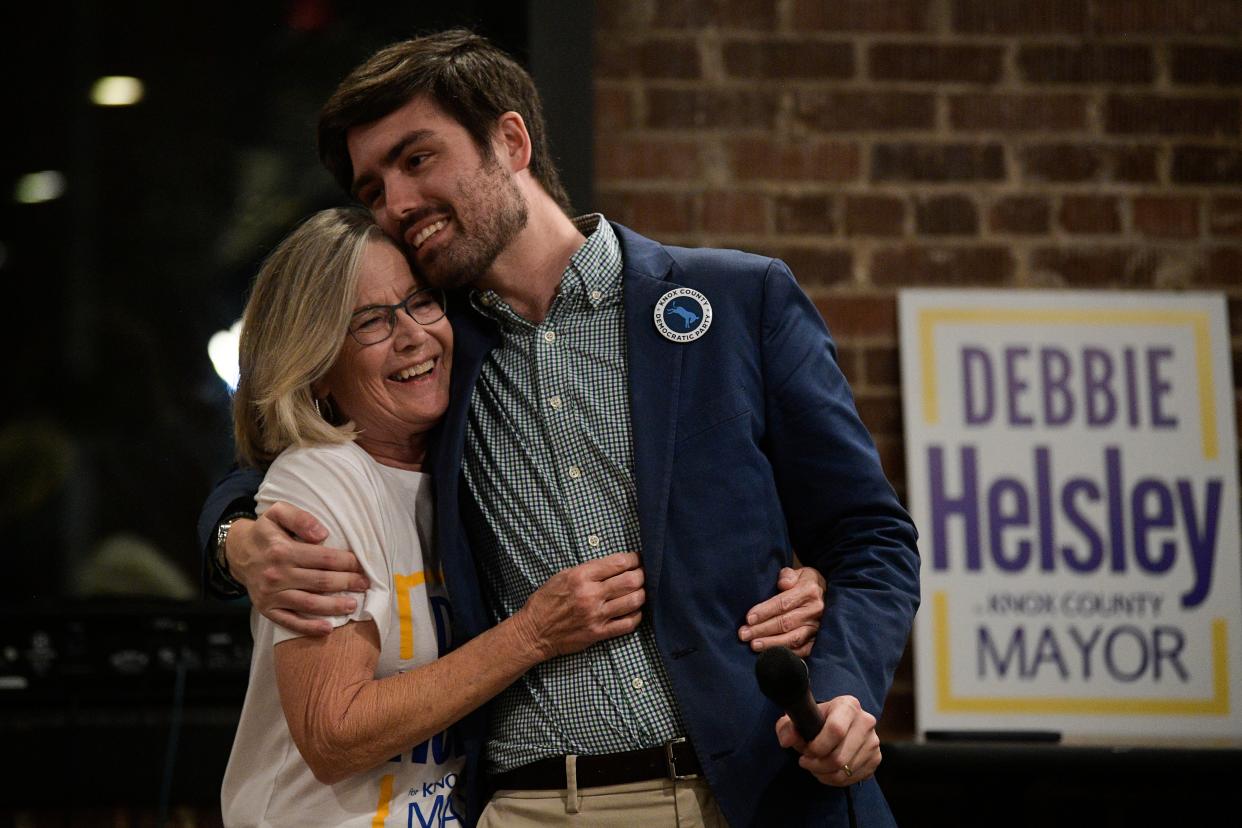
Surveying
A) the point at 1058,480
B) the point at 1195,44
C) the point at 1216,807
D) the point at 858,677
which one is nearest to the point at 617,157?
the point at 1058,480

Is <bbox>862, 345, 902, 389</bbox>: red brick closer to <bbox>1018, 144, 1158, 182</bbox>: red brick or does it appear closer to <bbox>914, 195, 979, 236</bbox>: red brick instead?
<bbox>914, 195, 979, 236</bbox>: red brick

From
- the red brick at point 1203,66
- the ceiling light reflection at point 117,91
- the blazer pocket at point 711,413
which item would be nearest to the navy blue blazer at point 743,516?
the blazer pocket at point 711,413

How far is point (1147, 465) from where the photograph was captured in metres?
3.05

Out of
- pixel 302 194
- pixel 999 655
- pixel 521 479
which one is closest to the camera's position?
pixel 521 479

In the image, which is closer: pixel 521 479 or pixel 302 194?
pixel 521 479

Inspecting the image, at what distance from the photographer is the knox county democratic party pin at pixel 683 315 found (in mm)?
1834

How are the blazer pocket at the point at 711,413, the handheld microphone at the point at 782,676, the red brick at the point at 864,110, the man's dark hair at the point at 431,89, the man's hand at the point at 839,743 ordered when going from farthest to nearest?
the red brick at the point at 864,110 < the man's dark hair at the point at 431,89 < the blazer pocket at the point at 711,413 < the man's hand at the point at 839,743 < the handheld microphone at the point at 782,676

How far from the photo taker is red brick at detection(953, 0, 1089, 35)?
3.22 m

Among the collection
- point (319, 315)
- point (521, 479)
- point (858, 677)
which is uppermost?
point (319, 315)

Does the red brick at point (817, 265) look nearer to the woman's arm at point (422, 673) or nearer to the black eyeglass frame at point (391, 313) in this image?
the black eyeglass frame at point (391, 313)

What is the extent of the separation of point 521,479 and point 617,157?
4.76 feet

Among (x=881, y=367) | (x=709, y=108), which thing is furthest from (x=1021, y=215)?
(x=709, y=108)

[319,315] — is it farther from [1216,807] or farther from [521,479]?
[1216,807]

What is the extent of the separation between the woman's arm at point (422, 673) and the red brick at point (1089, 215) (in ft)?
6.32
